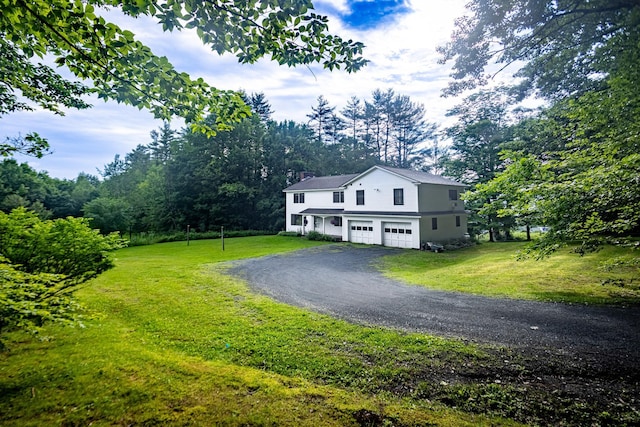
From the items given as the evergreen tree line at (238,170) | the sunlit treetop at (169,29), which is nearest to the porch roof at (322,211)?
the evergreen tree line at (238,170)

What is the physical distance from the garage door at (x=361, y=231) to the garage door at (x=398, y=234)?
1211 millimetres

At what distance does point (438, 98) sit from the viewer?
40.9 ft

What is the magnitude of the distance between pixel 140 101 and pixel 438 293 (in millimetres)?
9054

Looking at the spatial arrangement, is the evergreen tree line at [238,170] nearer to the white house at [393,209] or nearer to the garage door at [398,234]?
the white house at [393,209]

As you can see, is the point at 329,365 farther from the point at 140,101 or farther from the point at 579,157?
the point at 579,157

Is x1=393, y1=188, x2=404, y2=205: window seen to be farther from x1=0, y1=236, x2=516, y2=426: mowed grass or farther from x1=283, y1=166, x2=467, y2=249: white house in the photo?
x1=0, y1=236, x2=516, y2=426: mowed grass

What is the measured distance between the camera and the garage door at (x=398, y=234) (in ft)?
67.1

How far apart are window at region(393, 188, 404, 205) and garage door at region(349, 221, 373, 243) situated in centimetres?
249

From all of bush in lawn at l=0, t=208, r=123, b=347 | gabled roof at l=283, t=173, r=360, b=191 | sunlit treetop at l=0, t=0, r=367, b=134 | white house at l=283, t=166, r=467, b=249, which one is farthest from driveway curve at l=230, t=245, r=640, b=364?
gabled roof at l=283, t=173, r=360, b=191

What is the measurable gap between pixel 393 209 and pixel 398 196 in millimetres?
1030

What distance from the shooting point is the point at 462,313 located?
23.5ft

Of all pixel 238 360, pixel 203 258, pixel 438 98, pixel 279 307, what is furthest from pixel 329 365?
pixel 203 258

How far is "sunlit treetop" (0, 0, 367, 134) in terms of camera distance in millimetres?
2598

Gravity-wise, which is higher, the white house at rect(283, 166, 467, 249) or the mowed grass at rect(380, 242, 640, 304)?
the white house at rect(283, 166, 467, 249)
